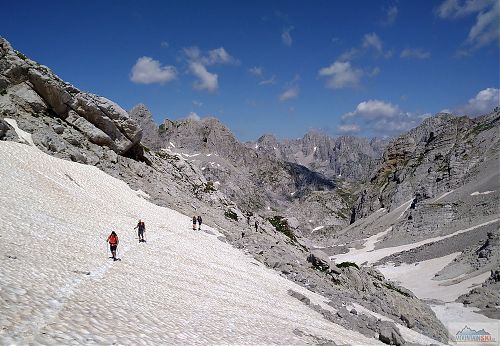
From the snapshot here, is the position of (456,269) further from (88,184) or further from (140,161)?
(88,184)

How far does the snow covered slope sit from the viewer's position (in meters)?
10.8

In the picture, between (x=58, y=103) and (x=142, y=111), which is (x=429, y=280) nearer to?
(x=58, y=103)

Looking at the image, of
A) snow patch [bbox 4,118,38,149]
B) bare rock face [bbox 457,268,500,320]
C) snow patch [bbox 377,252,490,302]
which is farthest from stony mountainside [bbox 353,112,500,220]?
snow patch [bbox 4,118,38,149]

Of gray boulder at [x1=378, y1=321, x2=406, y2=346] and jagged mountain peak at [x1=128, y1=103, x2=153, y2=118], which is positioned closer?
gray boulder at [x1=378, y1=321, x2=406, y2=346]

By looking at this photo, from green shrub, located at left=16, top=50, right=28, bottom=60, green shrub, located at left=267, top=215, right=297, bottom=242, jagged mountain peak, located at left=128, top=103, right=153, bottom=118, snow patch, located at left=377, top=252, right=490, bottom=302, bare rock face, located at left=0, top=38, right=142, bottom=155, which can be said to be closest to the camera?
bare rock face, located at left=0, top=38, right=142, bottom=155

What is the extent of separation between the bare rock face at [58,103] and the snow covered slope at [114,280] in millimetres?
10517

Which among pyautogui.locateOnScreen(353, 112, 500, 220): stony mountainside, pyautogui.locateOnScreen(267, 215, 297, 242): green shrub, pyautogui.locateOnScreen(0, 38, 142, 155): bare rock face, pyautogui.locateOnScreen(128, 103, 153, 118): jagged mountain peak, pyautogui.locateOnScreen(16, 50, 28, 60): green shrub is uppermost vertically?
pyautogui.locateOnScreen(128, 103, 153, 118): jagged mountain peak

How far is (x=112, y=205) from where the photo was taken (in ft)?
121

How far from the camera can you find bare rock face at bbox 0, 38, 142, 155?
4522cm

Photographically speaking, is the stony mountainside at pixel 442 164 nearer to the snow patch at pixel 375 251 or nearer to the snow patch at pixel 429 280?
the snow patch at pixel 375 251

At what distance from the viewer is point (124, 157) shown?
54375 mm

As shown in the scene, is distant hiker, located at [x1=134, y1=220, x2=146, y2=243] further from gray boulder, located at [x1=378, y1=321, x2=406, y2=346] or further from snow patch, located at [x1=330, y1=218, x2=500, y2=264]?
snow patch, located at [x1=330, y1=218, x2=500, y2=264]

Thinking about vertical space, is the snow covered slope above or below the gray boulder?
above

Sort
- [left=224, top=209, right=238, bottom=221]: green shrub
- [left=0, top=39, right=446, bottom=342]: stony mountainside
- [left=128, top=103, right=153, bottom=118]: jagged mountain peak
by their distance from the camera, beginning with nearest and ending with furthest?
[left=0, top=39, right=446, bottom=342]: stony mountainside, [left=224, top=209, right=238, bottom=221]: green shrub, [left=128, top=103, right=153, bottom=118]: jagged mountain peak
